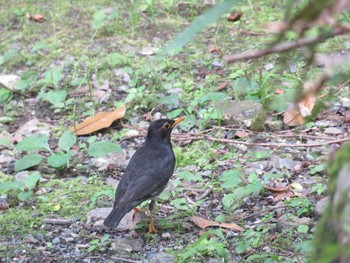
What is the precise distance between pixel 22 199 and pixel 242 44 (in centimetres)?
301

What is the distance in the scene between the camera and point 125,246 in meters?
4.50

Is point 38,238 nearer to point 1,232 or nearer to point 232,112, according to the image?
point 1,232

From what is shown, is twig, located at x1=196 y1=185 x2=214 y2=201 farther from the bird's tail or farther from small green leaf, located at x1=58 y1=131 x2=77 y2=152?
small green leaf, located at x1=58 y1=131 x2=77 y2=152

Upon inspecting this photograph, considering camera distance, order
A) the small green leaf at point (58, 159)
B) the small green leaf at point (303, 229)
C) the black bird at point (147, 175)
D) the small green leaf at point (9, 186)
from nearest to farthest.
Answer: the small green leaf at point (303, 229), the black bird at point (147, 175), the small green leaf at point (9, 186), the small green leaf at point (58, 159)

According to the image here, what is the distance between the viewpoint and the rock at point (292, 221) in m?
4.39

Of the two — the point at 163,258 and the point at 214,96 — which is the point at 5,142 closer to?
the point at 214,96

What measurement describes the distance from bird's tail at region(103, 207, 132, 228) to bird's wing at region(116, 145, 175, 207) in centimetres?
3

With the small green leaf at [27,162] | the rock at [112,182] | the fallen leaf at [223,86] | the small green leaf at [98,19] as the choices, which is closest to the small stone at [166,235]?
the rock at [112,182]

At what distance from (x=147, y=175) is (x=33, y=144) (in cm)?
124

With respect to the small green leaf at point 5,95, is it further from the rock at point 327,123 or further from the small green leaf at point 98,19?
the rock at point 327,123

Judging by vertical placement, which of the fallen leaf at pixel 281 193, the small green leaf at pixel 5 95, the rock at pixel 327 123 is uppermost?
the fallen leaf at pixel 281 193

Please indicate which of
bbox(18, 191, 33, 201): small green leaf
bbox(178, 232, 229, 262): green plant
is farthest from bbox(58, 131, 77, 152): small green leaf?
bbox(178, 232, 229, 262): green plant

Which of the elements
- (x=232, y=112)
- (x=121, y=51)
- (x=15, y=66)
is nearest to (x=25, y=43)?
(x=15, y=66)

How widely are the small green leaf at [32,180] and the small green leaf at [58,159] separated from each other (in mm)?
311
